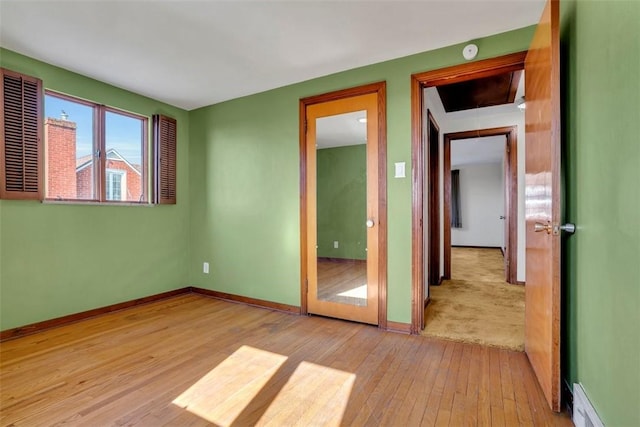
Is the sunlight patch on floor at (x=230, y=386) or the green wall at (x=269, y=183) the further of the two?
the green wall at (x=269, y=183)

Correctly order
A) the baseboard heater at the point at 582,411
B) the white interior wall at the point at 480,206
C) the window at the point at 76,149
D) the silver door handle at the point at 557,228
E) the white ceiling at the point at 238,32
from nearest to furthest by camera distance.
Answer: the baseboard heater at the point at 582,411 → the silver door handle at the point at 557,228 → the white ceiling at the point at 238,32 → the window at the point at 76,149 → the white interior wall at the point at 480,206

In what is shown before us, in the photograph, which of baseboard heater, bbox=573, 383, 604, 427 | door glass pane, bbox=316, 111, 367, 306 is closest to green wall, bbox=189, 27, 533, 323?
door glass pane, bbox=316, 111, 367, 306

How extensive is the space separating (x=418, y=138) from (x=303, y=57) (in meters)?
1.22

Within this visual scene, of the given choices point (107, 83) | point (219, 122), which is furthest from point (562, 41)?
point (107, 83)

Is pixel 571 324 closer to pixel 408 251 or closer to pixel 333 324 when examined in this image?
pixel 408 251

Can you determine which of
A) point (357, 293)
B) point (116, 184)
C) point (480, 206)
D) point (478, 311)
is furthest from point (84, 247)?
point (480, 206)

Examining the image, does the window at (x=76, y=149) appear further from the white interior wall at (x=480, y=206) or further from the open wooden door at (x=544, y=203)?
the white interior wall at (x=480, y=206)

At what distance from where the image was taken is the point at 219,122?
3807mm

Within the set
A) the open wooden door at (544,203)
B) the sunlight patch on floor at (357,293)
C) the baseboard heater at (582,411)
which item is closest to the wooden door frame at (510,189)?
the sunlight patch on floor at (357,293)

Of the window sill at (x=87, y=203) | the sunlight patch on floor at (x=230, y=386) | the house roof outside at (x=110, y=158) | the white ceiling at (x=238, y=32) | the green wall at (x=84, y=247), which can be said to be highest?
the white ceiling at (x=238, y=32)

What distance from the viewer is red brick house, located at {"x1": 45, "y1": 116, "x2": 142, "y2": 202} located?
281cm

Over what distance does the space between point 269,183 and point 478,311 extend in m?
2.59

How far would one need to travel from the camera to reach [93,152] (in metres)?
3.11

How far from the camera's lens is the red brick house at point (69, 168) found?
2814 millimetres
